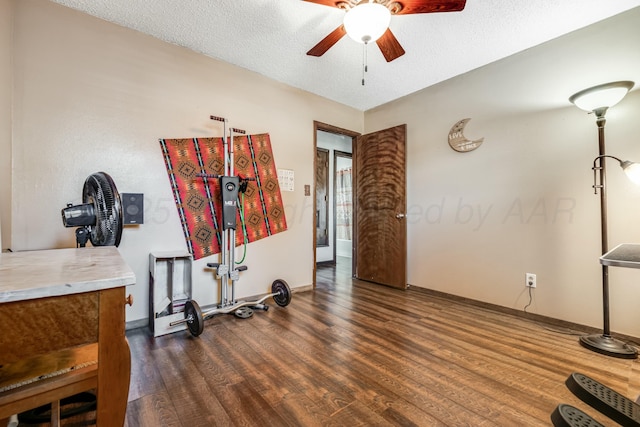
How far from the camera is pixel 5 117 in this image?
1.74 m

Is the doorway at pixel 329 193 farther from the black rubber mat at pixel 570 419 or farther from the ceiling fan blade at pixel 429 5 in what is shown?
the black rubber mat at pixel 570 419

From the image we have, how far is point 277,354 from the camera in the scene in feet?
6.04

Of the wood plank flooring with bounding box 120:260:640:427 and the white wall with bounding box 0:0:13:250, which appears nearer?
the wood plank flooring with bounding box 120:260:640:427

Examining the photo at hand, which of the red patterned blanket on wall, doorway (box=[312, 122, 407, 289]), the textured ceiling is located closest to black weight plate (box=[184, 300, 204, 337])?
the red patterned blanket on wall

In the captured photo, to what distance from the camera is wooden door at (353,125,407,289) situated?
3475 millimetres

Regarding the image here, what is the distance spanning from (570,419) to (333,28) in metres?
2.64

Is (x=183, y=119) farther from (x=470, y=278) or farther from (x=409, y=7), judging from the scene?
(x=470, y=278)

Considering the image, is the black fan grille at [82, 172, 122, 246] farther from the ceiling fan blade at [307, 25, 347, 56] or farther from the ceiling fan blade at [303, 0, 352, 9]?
the ceiling fan blade at [307, 25, 347, 56]

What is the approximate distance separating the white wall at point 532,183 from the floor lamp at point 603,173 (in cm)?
18

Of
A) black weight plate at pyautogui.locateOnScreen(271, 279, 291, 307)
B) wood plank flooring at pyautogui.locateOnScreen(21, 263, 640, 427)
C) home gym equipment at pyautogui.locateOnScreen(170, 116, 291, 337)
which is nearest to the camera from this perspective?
wood plank flooring at pyautogui.locateOnScreen(21, 263, 640, 427)

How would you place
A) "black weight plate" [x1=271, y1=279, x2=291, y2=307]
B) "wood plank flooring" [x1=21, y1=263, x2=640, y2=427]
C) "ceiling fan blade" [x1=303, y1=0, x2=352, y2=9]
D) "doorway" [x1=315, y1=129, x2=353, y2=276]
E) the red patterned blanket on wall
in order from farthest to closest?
"doorway" [x1=315, y1=129, x2=353, y2=276] → "black weight plate" [x1=271, y1=279, x2=291, y2=307] → the red patterned blanket on wall → "ceiling fan blade" [x1=303, y1=0, x2=352, y2=9] → "wood plank flooring" [x1=21, y1=263, x2=640, y2=427]

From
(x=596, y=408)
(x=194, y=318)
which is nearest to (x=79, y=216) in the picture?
(x=194, y=318)

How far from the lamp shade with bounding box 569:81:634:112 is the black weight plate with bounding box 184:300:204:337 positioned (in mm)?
3255

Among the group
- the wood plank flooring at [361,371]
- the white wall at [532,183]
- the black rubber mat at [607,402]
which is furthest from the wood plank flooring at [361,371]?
the black rubber mat at [607,402]
